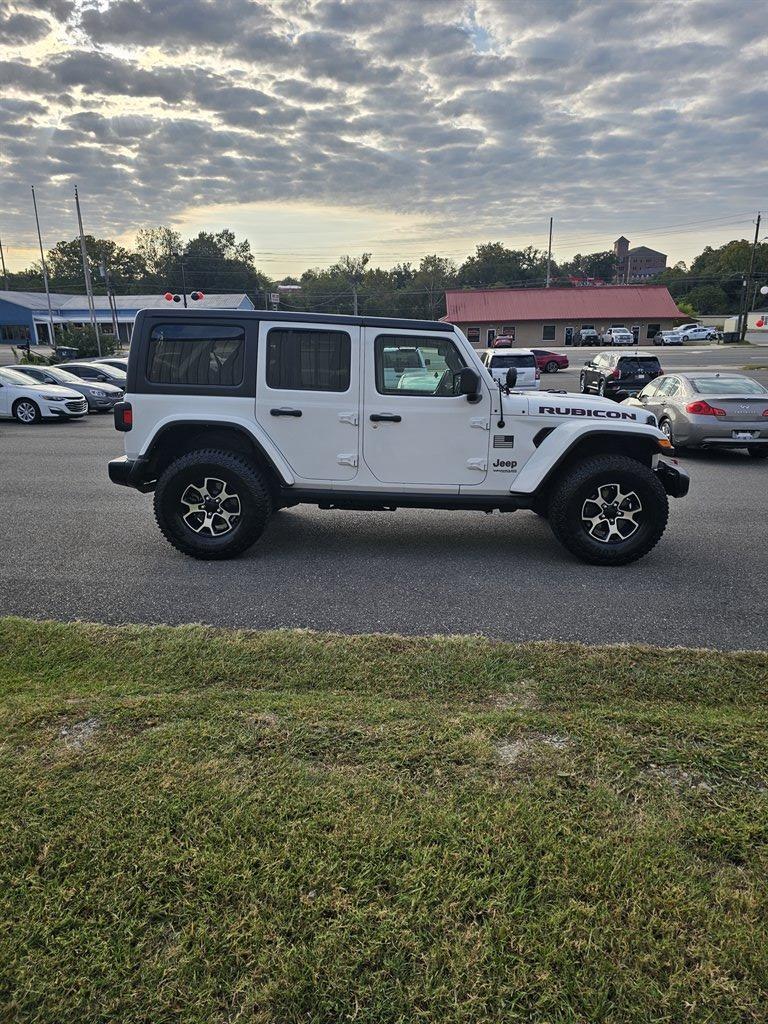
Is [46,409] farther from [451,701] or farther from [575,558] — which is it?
[451,701]

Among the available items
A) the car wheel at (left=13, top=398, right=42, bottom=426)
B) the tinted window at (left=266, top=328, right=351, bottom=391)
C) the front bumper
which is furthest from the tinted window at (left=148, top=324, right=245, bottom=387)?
the car wheel at (left=13, top=398, right=42, bottom=426)

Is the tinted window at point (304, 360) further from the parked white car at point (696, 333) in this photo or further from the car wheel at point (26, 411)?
the parked white car at point (696, 333)

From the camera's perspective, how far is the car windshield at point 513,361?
74.4 ft

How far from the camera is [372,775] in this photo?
2.71m

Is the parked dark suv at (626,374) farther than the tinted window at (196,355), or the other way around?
the parked dark suv at (626,374)

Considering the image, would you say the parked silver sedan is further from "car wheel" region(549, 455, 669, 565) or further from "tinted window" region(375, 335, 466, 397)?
"tinted window" region(375, 335, 466, 397)

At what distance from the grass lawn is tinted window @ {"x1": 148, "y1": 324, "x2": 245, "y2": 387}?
280 cm

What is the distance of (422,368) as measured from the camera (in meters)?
5.63

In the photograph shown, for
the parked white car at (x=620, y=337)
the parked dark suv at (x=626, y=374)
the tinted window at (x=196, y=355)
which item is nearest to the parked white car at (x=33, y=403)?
the tinted window at (x=196, y=355)

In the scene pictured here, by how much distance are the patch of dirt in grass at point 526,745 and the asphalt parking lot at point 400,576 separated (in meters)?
1.20

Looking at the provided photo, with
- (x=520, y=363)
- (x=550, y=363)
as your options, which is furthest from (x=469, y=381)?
(x=550, y=363)

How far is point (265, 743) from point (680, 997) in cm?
176

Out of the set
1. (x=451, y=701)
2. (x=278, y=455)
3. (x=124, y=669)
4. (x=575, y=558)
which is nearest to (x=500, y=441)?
(x=575, y=558)

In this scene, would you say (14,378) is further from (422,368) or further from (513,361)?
(513,361)
